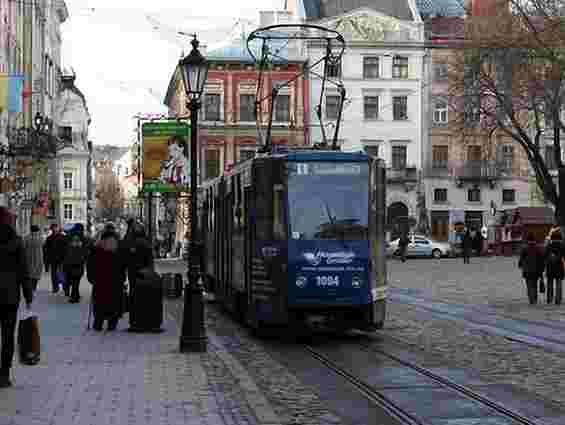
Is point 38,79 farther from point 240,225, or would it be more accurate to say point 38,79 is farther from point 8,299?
point 8,299

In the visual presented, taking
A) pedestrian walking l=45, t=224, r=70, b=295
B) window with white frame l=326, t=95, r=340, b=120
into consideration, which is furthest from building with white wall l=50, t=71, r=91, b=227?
pedestrian walking l=45, t=224, r=70, b=295

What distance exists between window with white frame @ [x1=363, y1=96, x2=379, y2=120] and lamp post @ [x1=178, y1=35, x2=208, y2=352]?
62.8 metres

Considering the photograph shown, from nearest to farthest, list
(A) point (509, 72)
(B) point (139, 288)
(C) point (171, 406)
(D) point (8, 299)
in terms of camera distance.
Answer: (C) point (171, 406), (D) point (8, 299), (B) point (139, 288), (A) point (509, 72)

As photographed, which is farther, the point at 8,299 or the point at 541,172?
the point at 541,172

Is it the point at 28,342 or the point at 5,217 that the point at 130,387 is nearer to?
A: the point at 28,342

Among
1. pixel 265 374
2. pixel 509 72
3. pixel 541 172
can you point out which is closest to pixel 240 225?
pixel 265 374

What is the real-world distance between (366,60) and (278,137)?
787 centimetres

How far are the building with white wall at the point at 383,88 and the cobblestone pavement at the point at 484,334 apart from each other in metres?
36.8

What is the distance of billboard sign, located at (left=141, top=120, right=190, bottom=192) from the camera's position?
3641 cm

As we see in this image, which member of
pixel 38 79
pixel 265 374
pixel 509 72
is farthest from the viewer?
pixel 38 79

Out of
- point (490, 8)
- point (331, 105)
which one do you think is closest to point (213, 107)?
point (331, 105)

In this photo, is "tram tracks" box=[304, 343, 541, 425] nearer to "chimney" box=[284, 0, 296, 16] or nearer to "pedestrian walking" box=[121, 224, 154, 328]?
"pedestrian walking" box=[121, 224, 154, 328]

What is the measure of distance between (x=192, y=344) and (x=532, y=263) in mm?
12993

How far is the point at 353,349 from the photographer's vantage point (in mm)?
17625
